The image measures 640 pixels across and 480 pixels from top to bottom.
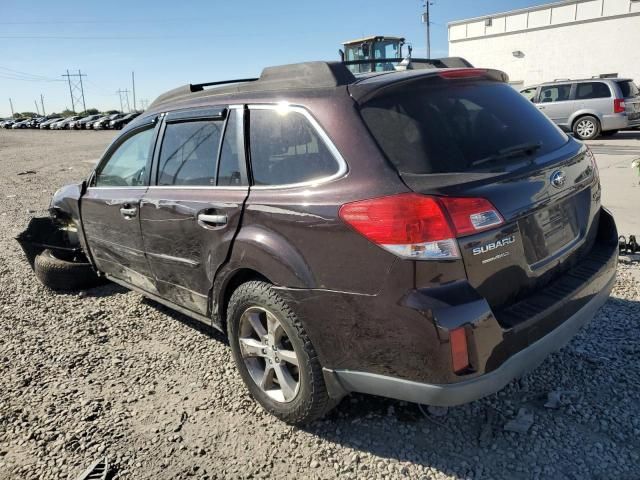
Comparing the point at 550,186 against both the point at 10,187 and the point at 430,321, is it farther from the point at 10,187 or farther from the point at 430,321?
the point at 10,187

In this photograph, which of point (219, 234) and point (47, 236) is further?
point (47, 236)

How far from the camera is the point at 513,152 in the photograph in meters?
2.49

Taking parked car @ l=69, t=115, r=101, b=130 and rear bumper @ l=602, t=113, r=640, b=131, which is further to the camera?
parked car @ l=69, t=115, r=101, b=130

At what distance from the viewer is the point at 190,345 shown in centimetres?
376

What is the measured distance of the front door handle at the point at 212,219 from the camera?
2809 millimetres

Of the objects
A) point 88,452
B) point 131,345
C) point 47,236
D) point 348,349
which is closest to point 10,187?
point 47,236

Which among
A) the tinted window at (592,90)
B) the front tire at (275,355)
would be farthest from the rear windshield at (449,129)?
the tinted window at (592,90)

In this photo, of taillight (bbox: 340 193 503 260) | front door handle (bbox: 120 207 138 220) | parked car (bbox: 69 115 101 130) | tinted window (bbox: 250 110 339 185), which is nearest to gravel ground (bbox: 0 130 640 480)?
front door handle (bbox: 120 207 138 220)

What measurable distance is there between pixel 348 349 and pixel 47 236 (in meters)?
4.53

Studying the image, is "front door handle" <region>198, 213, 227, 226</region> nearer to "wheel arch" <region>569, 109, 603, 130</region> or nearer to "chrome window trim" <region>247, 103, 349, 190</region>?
"chrome window trim" <region>247, 103, 349, 190</region>

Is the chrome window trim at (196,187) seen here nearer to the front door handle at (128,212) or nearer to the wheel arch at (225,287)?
the front door handle at (128,212)

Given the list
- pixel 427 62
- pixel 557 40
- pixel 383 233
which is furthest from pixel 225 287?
pixel 557 40

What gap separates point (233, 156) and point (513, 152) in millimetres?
1509

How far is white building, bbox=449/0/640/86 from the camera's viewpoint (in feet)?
112
